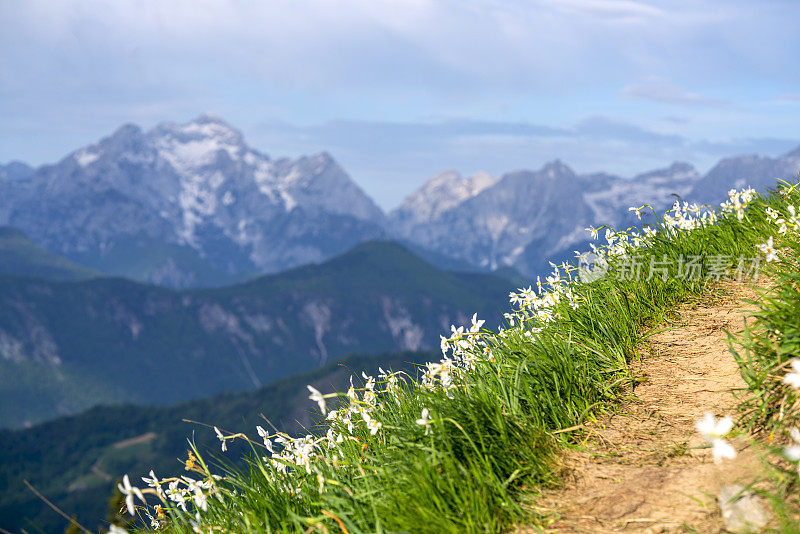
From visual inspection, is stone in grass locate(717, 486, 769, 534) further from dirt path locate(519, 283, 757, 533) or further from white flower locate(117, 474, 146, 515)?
white flower locate(117, 474, 146, 515)

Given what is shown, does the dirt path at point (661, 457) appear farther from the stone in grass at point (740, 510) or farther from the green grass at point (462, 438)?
the green grass at point (462, 438)

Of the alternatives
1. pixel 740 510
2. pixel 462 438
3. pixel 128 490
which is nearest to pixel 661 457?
pixel 740 510

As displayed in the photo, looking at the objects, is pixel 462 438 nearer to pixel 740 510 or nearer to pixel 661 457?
pixel 661 457

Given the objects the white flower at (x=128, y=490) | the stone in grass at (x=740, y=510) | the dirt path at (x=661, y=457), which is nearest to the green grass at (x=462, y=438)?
the dirt path at (x=661, y=457)

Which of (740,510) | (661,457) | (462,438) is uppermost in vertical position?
(462,438)

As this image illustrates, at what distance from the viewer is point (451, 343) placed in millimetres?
7180

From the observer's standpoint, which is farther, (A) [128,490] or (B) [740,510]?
(A) [128,490]

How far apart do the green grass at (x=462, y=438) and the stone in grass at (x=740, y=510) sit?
143 cm

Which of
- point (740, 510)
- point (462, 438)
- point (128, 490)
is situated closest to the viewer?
point (740, 510)

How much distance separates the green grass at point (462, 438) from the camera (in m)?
4.86

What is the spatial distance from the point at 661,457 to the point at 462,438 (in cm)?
187

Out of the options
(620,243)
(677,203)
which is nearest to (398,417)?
(620,243)

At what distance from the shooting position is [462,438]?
539 centimetres

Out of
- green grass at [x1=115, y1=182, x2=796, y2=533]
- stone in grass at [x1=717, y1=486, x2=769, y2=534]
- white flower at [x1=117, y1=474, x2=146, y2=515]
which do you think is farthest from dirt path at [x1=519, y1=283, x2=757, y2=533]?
white flower at [x1=117, y1=474, x2=146, y2=515]
